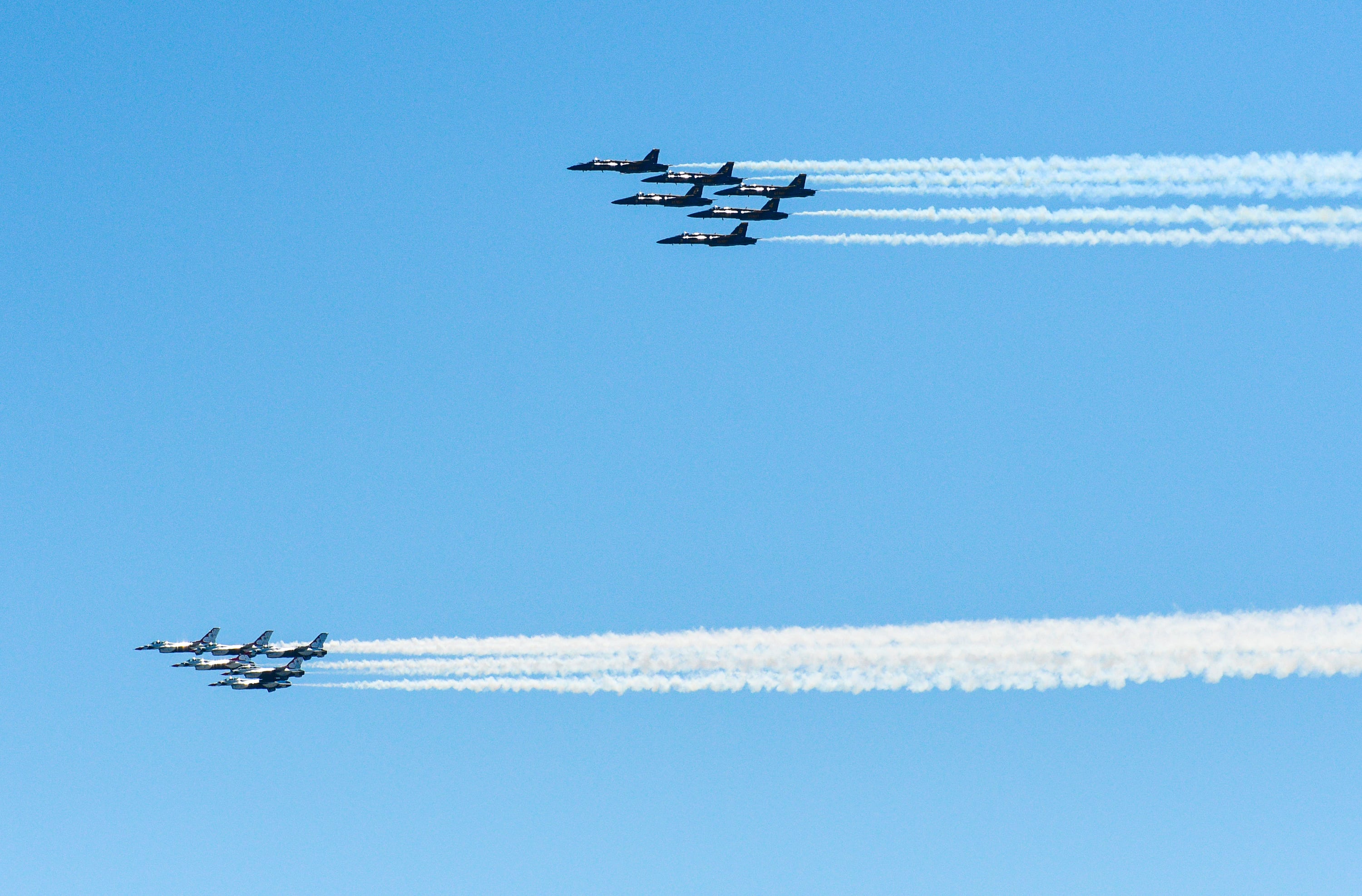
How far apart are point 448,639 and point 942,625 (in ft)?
118

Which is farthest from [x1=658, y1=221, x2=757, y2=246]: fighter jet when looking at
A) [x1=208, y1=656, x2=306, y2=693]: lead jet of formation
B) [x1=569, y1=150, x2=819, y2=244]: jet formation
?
[x1=208, y1=656, x2=306, y2=693]: lead jet of formation

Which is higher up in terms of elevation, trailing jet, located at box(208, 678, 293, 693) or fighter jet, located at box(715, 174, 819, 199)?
fighter jet, located at box(715, 174, 819, 199)

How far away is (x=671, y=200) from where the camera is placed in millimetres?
122812

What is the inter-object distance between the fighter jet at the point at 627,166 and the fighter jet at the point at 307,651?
115ft

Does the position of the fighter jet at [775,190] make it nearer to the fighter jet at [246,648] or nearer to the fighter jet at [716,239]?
the fighter jet at [716,239]

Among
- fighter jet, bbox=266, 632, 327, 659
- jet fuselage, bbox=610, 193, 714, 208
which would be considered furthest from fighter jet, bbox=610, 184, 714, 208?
fighter jet, bbox=266, 632, 327, 659

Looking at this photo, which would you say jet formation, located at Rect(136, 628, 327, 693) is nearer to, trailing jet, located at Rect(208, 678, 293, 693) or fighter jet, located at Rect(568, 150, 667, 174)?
trailing jet, located at Rect(208, 678, 293, 693)

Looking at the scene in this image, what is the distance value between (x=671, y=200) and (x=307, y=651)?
124 feet

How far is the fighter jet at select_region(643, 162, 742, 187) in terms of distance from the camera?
122 m

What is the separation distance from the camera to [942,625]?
8662cm

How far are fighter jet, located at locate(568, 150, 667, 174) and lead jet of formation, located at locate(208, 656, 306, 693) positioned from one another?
122 ft

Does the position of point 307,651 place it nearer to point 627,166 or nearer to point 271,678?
point 271,678

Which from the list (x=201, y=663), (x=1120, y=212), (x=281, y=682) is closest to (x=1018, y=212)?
(x=1120, y=212)

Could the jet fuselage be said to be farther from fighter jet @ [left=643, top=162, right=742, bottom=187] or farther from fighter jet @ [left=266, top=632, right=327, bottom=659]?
fighter jet @ [left=266, top=632, right=327, bottom=659]
